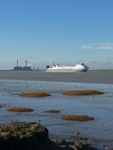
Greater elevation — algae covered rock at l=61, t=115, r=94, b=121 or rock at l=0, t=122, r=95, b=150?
rock at l=0, t=122, r=95, b=150

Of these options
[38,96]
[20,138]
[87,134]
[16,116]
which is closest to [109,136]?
[87,134]

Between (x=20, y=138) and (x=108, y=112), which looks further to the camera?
(x=108, y=112)

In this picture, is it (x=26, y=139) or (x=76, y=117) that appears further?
(x=76, y=117)

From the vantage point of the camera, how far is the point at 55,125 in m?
23.6

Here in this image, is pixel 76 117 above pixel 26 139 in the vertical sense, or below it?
below

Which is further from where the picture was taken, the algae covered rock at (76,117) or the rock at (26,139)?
the algae covered rock at (76,117)

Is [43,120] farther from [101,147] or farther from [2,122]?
[101,147]

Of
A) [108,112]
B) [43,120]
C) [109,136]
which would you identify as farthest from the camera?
[108,112]

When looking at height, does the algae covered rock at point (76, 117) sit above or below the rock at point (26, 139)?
below

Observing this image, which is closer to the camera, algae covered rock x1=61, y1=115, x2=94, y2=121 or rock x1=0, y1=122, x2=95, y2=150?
rock x1=0, y1=122, x2=95, y2=150

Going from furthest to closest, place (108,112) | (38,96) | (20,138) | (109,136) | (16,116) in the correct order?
(38,96) < (108,112) < (16,116) < (109,136) < (20,138)

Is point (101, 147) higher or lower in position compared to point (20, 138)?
lower

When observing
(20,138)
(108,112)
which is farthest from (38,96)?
(20,138)

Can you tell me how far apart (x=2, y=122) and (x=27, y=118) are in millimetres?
3012
